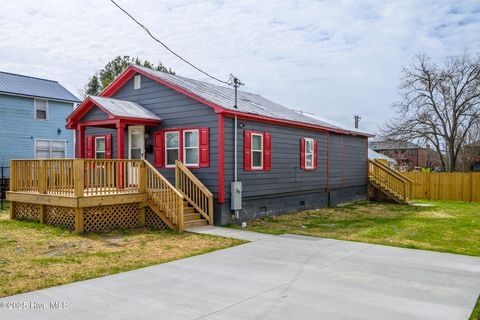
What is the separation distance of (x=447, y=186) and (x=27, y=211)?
19380mm

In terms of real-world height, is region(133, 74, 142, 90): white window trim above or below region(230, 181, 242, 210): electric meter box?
above

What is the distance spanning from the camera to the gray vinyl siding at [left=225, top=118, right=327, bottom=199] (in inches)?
470

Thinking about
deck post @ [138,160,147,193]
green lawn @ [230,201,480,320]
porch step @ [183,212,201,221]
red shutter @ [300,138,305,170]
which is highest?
red shutter @ [300,138,305,170]

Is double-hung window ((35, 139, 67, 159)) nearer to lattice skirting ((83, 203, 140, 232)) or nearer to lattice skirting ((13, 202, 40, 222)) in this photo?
lattice skirting ((13, 202, 40, 222))

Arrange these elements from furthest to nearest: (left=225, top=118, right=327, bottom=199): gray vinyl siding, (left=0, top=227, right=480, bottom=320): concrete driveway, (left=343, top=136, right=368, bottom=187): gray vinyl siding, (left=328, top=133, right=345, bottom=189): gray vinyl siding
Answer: (left=343, top=136, right=368, bottom=187): gray vinyl siding < (left=328, top=133, right=345, bottom=189): gray vinyl siding < (left=225, top=118, right=327, bottom=199): gray vinyl siding < (left=0, top=227, right=480, bottom=320): concrete driveway

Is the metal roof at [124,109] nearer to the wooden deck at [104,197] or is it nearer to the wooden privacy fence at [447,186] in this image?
the wooden deck at [104,197]

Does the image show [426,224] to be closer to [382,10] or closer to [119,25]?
[382,10]

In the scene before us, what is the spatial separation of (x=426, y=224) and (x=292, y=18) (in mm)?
7326

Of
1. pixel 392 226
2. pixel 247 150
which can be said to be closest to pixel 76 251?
pixel 247 150

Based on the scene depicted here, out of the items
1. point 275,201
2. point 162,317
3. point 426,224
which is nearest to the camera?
point 162,317

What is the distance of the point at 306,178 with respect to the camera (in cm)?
1577

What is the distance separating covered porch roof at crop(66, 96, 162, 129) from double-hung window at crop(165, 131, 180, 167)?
2.04ft

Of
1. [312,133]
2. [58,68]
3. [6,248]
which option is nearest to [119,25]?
[6,248]

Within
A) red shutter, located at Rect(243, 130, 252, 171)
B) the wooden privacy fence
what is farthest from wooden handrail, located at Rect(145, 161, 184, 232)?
the wooden privacy fence
